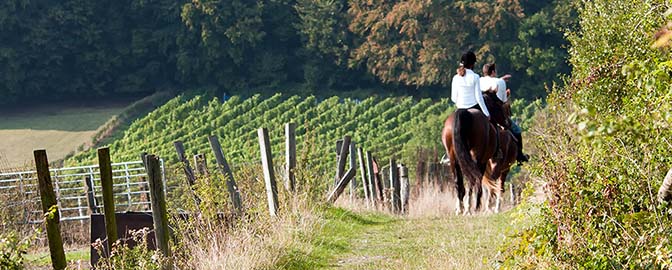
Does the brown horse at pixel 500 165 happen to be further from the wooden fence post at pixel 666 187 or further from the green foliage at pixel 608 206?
the wooden fence post at pixel 666 187

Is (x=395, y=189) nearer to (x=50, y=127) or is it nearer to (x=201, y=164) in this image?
(x=201, y=164)

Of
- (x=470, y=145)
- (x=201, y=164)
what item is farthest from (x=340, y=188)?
(x=201, y=164)

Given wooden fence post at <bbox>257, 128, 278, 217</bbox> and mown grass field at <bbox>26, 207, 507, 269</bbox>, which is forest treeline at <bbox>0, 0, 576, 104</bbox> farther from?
wooden fence post at <bbox>257, 128, 278, 217</bbox>

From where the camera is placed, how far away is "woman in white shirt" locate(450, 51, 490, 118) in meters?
15.1

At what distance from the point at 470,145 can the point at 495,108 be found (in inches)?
50.5

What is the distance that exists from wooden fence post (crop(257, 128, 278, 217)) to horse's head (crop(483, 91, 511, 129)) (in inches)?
199

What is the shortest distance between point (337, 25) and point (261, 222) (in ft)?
188

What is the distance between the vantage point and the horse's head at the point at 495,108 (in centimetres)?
1620

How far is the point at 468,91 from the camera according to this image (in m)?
15.2

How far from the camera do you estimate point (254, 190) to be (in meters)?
12.2

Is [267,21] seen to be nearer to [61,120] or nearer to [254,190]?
[61,120]

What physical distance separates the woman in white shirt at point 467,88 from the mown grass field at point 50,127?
121 ft

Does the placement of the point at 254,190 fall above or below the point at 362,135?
above

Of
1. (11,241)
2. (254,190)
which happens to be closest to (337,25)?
(254,190)
